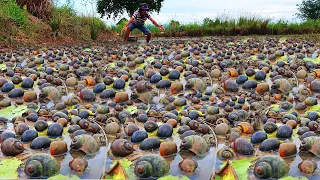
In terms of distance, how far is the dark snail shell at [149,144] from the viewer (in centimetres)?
364

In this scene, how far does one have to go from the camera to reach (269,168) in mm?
3146

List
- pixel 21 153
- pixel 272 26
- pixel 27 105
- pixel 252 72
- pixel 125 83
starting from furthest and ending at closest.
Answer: pixel 272 26 → pixel 252 72 → pixel 125 83 → pixel 27 105 → pixel 21 153

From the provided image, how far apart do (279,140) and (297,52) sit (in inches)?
265

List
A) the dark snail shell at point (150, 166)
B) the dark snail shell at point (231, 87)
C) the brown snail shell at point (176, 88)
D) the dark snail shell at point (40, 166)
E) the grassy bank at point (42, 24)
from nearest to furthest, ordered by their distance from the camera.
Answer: the dark snail shell at point (150, 166) → the dark snail shell at point (40, 166) → the brown snail shell at point (176, 88) → the dark snail shell at point (231, 87) → the grassy bank at point (42, 24)

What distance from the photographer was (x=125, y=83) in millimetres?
6504

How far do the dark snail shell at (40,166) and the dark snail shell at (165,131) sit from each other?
3.30 feet

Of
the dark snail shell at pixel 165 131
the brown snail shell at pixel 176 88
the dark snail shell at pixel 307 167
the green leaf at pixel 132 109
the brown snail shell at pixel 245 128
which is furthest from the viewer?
the brown snail shell at pixel 176 88

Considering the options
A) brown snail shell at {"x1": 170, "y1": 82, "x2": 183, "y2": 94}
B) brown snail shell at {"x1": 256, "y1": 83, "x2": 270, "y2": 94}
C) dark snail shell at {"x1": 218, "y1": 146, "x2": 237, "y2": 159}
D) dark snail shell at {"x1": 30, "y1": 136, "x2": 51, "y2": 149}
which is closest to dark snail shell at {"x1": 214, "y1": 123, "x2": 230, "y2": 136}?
dark snail shell at {"x1": 218, "y1": 146, "x2": 237, "y2": 159}

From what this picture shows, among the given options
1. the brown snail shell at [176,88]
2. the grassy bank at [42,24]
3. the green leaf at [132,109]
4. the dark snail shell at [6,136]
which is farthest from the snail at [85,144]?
the grassy bank at [42,24]

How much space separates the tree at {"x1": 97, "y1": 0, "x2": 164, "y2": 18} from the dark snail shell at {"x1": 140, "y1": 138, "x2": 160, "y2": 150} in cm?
2201

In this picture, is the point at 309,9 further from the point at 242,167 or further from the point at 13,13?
the point at 242,167

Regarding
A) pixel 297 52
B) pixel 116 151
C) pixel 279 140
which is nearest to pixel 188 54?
pixel 297 52

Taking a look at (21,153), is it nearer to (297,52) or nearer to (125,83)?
(125,83)

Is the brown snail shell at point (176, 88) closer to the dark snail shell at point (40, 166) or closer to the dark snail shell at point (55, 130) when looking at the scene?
the dark snail shell at point (55, 130)
